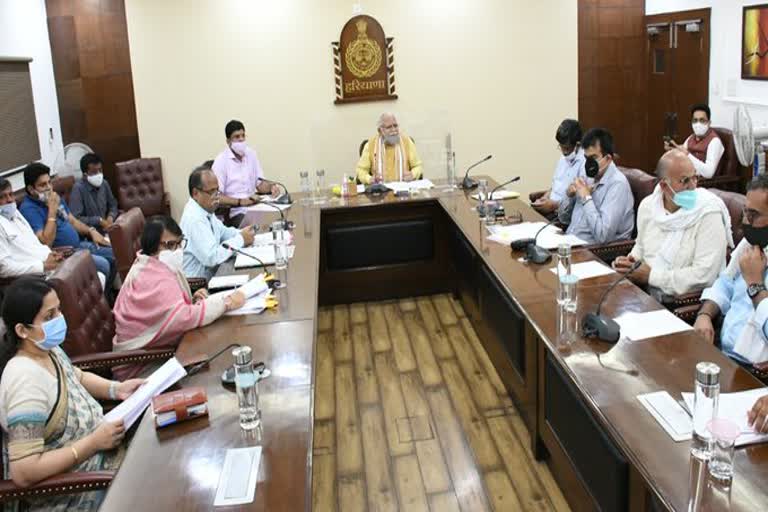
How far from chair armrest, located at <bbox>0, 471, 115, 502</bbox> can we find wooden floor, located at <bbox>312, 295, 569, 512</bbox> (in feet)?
3.23

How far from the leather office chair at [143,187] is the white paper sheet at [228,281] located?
131 inches

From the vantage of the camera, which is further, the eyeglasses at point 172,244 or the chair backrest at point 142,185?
the chair backrest at point 142,185

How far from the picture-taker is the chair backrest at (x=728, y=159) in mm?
5410

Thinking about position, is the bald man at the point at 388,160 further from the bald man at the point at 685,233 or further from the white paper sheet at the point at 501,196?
the bald man at the point at 685,233

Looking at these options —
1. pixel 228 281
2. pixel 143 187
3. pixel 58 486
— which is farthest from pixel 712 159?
Answer: pixel 58 486

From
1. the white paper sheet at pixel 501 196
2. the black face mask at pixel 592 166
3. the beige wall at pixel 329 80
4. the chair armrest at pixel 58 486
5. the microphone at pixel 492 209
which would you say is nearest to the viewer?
the chair armrest at pixel 58 486

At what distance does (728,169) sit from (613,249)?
2.51 metres

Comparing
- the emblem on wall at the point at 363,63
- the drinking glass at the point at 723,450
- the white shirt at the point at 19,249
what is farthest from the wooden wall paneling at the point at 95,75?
the drinking glass at the point at 723,450

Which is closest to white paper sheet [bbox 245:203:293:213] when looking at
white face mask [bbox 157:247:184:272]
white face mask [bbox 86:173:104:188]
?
white face mask [bbox 86:173:104:188]

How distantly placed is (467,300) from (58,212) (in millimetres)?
2957

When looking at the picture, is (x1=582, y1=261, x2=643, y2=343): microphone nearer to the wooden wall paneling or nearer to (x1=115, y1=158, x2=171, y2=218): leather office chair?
(x1=115, y1=158, x2=171, y2=218): leather office chair

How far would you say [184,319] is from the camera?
2607 millimetres

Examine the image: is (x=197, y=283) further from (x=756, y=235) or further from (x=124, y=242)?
(x=756, y=235)

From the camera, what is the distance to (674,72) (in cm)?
668
